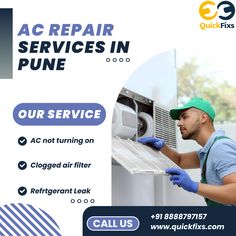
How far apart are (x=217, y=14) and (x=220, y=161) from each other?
59 centimetres

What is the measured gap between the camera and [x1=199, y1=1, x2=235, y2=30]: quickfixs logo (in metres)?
1.71

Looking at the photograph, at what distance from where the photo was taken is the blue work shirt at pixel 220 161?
73.5 inches

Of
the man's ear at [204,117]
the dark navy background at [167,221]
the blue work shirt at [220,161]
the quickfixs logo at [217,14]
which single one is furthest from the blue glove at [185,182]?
the quickfixs logo at [217,14]

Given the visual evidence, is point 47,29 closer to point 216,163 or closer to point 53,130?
point 53,130

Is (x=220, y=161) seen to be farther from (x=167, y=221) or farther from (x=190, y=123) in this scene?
(x=167, y=221)

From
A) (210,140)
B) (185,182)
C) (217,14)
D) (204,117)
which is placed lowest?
(185,182)

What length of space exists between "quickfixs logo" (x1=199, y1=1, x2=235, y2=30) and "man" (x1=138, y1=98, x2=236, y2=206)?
1.53 feet

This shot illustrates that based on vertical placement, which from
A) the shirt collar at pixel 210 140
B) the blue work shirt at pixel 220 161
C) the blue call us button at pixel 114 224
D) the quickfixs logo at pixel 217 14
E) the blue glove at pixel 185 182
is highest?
the quickfixs logo at pixel 217 14

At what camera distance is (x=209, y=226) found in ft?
5.34

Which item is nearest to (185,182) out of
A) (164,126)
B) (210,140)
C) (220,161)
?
(220,161)

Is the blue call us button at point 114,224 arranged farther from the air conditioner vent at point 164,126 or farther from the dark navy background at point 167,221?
the air conditioner vent at point 164,126

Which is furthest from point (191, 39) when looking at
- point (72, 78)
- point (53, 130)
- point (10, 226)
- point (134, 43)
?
point (10, 226)

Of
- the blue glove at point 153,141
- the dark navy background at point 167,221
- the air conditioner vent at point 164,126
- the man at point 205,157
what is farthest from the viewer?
the air conditioner vent at point 164,126

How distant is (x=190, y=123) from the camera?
6.98 ft
